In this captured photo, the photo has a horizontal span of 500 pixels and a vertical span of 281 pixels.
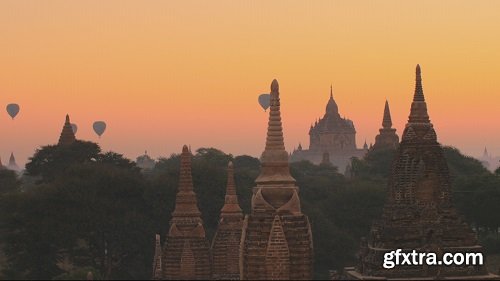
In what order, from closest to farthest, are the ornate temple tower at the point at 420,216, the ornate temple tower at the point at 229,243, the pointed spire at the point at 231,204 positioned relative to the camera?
1. the ornate temple tower at the point at 229,243
2. the ornate temple tower at the point at 420,216
3. the pointed spire at the point at 231,204

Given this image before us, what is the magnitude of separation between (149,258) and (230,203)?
78.3 ft

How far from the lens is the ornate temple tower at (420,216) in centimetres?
5172

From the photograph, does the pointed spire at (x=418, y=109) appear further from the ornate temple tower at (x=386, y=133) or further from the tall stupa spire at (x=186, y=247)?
the ornate temple tower at (x=386, y=133)

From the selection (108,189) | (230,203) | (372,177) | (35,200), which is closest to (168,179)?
(108,189)

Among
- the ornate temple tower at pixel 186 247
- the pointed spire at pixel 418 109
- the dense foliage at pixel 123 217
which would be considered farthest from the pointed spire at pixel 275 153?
the dense foliage at pixel 123 217

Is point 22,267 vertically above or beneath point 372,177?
beneath

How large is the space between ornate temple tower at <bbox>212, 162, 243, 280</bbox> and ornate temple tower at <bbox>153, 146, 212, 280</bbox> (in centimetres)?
135

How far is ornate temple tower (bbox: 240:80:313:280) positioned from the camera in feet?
117

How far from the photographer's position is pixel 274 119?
3750cm

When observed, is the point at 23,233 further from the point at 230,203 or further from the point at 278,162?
the point at 278,162

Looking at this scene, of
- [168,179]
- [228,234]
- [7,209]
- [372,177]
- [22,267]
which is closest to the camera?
[228,234]

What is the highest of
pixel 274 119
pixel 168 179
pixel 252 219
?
pixel 168 179

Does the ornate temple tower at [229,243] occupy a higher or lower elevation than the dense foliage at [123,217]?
lower

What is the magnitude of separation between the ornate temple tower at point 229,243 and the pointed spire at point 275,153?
1165 cm
